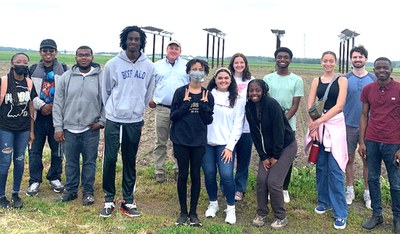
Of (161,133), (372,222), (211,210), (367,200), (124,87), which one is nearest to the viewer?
(124,87)

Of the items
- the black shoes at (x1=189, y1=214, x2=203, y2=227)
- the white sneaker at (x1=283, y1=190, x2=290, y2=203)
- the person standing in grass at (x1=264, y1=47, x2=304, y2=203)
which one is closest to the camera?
the black shoes at (x1=189, y1=214, x2=203, y2=227)

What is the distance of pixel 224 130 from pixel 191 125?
0.49 m

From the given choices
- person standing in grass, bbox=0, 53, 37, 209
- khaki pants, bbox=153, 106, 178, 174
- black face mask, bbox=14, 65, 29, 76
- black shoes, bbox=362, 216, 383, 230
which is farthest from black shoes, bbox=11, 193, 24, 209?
black shoes, bbox=362, 216, 383, 230

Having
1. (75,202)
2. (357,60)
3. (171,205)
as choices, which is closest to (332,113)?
(357,60)

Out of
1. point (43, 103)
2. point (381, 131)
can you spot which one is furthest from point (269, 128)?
point (43, 103)

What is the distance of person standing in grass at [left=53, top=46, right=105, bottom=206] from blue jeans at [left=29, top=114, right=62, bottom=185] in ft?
1.23

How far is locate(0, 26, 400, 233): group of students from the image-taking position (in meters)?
4.66

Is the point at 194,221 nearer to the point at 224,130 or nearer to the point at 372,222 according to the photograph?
the point at 224,130

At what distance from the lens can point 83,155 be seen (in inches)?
217

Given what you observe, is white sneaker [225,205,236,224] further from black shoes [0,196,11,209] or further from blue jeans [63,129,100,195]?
black shoes [0,196,11,209]

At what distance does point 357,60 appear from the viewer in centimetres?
533

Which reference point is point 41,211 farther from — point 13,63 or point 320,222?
point 320,222

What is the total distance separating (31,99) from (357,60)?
4325mm

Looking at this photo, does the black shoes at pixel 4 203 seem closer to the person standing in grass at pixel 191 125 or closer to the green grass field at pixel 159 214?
the green grass field at pixel 159 214
